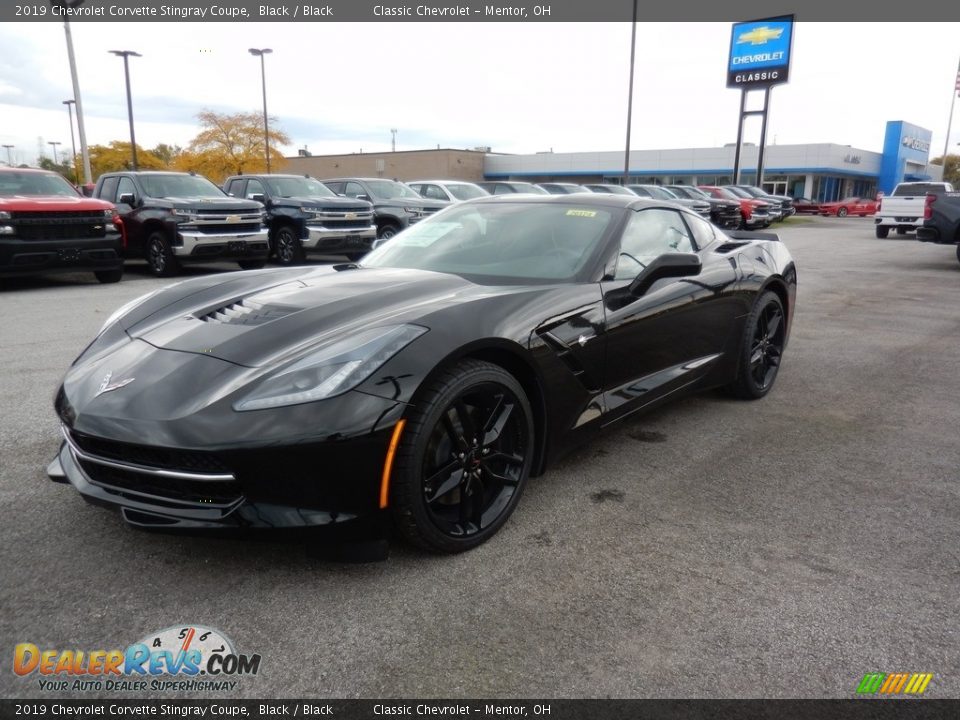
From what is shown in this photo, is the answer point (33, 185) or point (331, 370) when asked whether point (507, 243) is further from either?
point (33, 185)

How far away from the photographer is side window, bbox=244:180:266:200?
45.0 ft

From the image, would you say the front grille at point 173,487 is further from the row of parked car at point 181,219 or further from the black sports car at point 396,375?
the row of parked car at point 181,219

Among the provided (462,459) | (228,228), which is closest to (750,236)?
(462,459)

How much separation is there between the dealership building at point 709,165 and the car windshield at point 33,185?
53.5 m

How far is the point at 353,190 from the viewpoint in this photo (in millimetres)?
16438

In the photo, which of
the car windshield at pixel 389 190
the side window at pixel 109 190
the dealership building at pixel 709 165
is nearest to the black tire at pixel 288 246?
the side window at pixel 109 190

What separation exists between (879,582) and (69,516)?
3.20 metres

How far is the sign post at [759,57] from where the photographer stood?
36.7m

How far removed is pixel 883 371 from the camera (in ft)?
18.7

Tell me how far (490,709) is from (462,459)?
0.94 metres

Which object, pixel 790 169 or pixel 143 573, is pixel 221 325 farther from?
pixel 790 169

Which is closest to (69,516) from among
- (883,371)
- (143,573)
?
(143,573)

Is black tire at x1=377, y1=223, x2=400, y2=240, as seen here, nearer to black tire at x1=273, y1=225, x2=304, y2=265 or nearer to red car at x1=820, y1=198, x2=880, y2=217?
black tire at x1=273, y1=225, x2=304, y2=265

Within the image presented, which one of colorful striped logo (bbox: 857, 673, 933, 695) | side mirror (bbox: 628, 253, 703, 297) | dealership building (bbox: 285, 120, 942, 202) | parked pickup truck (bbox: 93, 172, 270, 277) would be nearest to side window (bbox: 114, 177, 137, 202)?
parked pickup truck (bbox: 93, 172, 270, 277)
